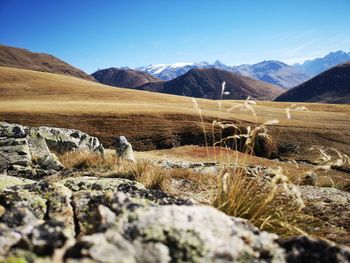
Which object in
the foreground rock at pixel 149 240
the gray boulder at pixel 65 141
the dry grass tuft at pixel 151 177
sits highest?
the foreground rock at pixel 149 240

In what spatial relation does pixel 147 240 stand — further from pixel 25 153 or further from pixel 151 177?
pixel 25 153

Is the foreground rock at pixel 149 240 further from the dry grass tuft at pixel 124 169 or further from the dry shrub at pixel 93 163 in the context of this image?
the dry shrub at pixel 93 163

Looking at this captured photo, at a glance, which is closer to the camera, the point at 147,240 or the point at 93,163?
the point at 147,240

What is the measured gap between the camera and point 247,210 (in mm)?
4691

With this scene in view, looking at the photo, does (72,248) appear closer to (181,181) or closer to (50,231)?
(50,231)

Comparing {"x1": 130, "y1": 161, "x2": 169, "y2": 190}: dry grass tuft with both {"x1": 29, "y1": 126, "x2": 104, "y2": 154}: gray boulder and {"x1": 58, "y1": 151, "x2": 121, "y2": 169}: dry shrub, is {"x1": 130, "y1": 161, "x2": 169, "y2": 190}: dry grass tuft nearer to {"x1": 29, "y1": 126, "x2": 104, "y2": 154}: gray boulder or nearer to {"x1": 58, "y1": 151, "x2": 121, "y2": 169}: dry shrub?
{"x1": 58, "y1": 151, "x2": 121, "y2": 169}: dry shrub

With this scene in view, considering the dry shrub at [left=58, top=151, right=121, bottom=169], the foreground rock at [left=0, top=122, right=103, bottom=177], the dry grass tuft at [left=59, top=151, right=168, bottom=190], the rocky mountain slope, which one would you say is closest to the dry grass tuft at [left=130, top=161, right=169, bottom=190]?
the dry grass tuft at [left=59, top=151, right=168, bottom=190]

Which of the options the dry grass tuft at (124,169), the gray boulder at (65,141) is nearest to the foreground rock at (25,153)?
the gray boulder at (65,141)

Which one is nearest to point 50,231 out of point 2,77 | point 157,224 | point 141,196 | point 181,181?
point 157,224

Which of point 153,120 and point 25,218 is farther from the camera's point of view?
point 153,120

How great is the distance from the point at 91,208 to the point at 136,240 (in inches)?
48.4

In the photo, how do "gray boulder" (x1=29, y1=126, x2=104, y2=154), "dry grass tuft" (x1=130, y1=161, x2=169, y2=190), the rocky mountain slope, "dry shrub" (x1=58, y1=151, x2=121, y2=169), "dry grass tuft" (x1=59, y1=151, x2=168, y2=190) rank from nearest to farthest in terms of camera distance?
→ the rocky mountain slope → "dry grass tuft" (x1=130, y1=161, x2=169, y2=190) → "dry grass tuft" (x1=59, y1=151, x2=168, y2=190) → "dry shrub" (x1=58, y1=151, x2=121, y2=169) → "gray boulder" (x1=29, y1=126, x2=104, y2=154)

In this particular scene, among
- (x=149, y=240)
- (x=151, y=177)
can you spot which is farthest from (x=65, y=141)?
(x=149, y=240)

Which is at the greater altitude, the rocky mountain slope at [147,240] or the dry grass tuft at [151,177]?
the rocky mountain slope at [147,240]
